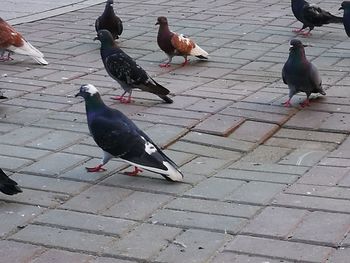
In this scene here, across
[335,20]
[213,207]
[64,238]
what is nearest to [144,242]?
[64,238]

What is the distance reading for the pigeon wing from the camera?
7.19 meters

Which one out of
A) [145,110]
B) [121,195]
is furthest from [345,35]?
[121,195]

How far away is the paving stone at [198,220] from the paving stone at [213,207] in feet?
0.20

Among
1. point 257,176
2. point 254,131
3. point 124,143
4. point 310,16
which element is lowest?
point 310,16

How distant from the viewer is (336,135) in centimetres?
637

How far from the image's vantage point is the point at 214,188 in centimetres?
517

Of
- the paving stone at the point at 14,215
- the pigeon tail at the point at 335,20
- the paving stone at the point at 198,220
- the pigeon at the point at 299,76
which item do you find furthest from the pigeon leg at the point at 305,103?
the pigeon tail at the point at 335,20

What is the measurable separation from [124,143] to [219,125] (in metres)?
1.49

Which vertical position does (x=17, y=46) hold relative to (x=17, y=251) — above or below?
below

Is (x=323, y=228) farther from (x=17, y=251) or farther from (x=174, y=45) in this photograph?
(x=174, y=45)

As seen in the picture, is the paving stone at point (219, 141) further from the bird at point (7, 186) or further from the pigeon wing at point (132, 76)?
the bird at point (7, 186)

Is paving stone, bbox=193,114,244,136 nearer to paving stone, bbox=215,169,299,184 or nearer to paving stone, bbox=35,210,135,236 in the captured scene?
paving stone, bbox=215,169,299,184

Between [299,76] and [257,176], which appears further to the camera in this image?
[299,76]

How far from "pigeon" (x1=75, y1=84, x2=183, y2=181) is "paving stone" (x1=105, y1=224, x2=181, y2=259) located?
25.9 inches
